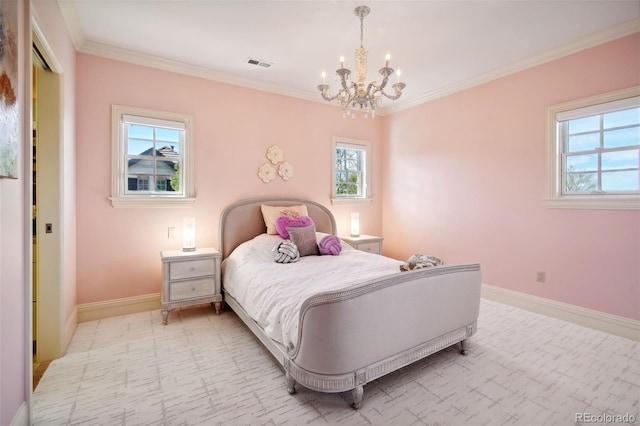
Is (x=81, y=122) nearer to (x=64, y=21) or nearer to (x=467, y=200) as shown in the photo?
(x=64, y=21)

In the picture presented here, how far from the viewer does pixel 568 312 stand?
3.30 m

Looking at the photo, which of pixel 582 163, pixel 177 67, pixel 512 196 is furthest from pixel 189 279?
pixel 582 163

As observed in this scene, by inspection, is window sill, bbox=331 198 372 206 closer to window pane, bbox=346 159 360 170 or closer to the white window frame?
the white window frame

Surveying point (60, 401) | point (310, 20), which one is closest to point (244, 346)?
point (60, 401)

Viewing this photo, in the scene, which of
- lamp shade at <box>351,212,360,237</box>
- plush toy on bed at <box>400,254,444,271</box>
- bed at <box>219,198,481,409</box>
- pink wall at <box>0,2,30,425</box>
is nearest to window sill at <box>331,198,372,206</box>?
lamp shade at <box>351,212,360,237</box>

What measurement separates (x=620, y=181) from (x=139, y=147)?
16.6 feet

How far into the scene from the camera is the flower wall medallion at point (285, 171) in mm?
4418

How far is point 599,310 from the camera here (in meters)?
3.10

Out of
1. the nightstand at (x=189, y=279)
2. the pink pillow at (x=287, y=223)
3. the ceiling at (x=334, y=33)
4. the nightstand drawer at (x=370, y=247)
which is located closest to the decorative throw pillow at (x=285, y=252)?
the pink pillow at (x=287, y=223)

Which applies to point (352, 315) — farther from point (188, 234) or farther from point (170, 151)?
point (170, 151)

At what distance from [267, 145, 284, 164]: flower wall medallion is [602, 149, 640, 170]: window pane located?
12.0ft

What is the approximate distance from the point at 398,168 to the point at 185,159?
333 centimetres

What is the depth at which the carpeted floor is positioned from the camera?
185cm

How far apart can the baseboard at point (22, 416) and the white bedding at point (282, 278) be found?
4.53ft
